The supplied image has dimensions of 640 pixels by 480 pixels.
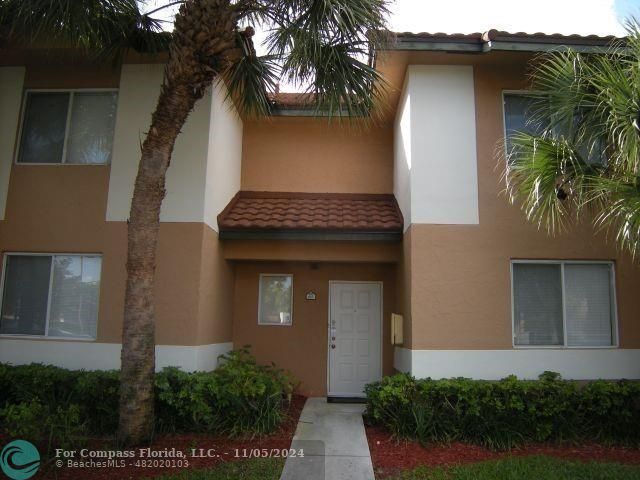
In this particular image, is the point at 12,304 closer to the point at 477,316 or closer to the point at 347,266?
the point at 347,266

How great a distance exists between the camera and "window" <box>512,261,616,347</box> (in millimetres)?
8078

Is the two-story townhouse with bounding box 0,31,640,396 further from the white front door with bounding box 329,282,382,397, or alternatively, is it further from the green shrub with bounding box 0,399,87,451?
the green shrub with bounding box 0,399,87,451

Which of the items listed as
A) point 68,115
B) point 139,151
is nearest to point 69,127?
point 68,115

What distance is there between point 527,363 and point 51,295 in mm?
7652

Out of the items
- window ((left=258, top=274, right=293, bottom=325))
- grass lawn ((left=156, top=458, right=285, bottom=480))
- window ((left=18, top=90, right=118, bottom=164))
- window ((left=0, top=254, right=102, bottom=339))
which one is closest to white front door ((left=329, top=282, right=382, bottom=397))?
window ((left=258, top=274, right=293, bottom=325))

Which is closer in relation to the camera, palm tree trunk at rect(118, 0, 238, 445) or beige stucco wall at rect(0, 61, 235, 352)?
palm tree trunk at rect(118, 0, 238, 445)

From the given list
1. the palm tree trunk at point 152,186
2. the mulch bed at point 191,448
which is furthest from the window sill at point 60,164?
the mulch bed at point 191,448

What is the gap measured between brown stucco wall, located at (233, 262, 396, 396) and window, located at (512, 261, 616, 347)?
283 cm

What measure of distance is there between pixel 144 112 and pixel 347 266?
4.84m

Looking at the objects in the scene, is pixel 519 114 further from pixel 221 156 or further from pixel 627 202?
pixel 221 156

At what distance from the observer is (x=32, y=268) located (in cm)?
854

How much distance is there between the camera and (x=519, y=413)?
7172 mm

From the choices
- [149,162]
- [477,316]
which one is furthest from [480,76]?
[149,162]

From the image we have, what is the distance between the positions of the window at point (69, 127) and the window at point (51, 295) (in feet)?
5.74
